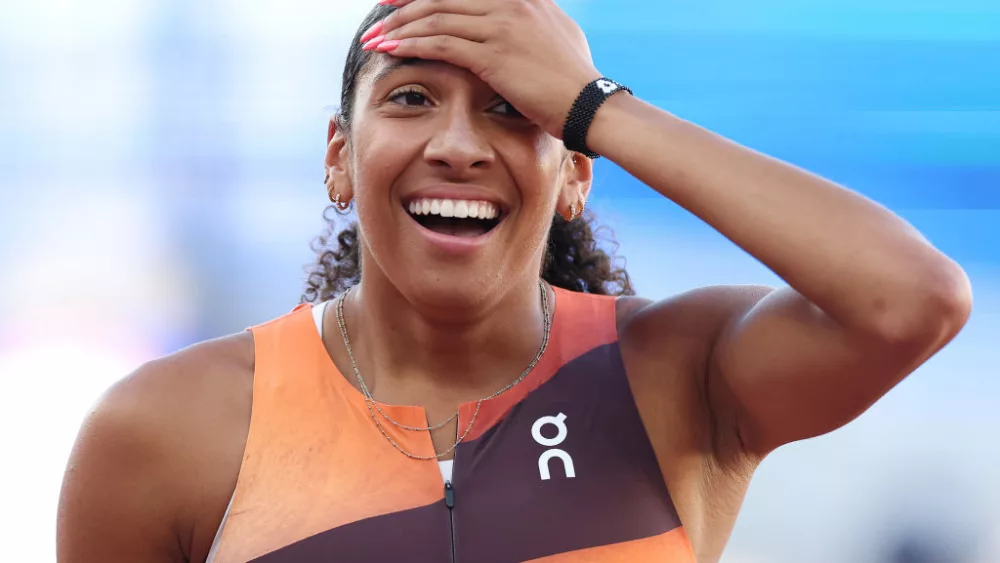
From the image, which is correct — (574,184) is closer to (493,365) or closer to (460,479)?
(493,365)

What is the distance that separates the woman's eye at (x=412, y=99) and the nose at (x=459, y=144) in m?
0.05

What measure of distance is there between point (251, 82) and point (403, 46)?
1895 millimetres

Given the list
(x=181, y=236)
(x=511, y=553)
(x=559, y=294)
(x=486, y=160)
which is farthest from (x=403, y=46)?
(x=181, y=236)

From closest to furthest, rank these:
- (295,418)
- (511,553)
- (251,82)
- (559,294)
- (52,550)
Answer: (511,553), (295,418), (559,294), (52,550), (251,82)

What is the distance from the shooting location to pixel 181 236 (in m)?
3.22

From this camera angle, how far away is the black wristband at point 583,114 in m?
1.47

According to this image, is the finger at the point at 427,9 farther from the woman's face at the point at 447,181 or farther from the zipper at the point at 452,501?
the zipper at the point at 452,501

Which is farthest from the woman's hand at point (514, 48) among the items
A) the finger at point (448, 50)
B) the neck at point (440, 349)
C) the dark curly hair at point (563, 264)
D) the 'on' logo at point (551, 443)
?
the dark curly hair at point (563, 264)

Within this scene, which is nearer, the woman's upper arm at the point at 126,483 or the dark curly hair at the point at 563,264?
the woman's upper arm at the point at 126,483

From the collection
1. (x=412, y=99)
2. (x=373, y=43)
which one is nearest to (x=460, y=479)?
(x=412, y=99)

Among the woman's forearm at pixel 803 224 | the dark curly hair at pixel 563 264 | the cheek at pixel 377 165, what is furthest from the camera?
the dark curly hair at pixel 563 264

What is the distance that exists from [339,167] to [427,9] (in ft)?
1.22

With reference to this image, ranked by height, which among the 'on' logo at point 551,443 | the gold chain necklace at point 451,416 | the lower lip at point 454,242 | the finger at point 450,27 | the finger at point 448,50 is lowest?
the 'on' logo at point 551,443

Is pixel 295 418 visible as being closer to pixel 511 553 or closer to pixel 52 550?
pixel 511 553
